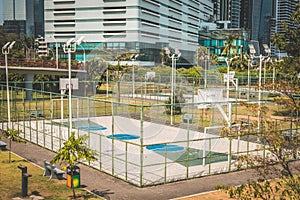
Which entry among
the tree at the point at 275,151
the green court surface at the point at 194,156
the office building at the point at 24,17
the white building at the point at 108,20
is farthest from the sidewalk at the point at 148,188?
the office building at the point at 24,17

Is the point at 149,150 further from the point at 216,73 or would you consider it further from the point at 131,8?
the point at 131,8

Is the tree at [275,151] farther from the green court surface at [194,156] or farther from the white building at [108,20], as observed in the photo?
the white building at [108,20]

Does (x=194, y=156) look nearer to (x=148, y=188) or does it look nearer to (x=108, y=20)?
(x=148, y=188)

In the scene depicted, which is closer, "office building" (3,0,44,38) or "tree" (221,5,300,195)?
"tree" (221,5,300,195)

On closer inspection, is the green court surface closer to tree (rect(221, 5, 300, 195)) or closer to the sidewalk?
the sidewalk

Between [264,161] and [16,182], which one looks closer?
[264,161]

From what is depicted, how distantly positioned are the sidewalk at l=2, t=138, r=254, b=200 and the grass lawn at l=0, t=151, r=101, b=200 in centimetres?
81

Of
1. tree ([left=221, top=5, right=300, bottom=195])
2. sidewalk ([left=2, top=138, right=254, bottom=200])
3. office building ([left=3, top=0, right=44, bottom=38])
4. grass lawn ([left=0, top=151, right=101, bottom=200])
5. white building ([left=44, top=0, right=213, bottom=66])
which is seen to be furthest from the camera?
office building ([left=3, top=0, right=44, bottom=38])

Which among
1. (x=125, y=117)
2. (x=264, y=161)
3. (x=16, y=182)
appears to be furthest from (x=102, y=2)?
(x=264, y=161)

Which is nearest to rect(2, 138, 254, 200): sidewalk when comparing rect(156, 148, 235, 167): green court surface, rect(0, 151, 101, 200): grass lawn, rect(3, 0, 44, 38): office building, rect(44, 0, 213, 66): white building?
rect(0, 151, 101, 200): grass lawn

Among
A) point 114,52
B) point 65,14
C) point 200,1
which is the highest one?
point 200,1

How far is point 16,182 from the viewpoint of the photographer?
17.8 meters

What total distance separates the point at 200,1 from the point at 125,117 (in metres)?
108

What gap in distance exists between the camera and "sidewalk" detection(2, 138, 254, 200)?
1620 cm
